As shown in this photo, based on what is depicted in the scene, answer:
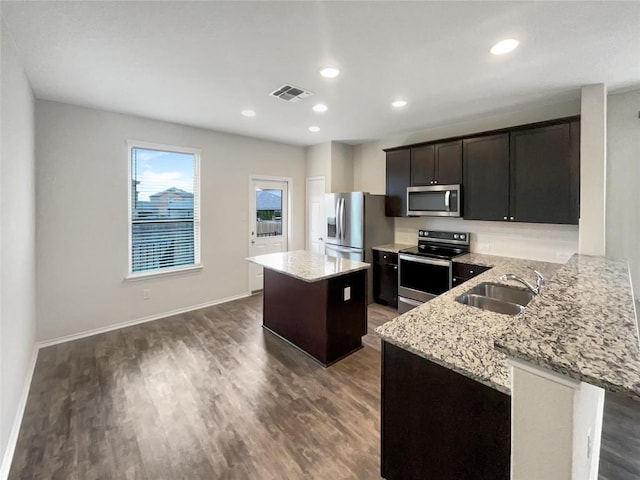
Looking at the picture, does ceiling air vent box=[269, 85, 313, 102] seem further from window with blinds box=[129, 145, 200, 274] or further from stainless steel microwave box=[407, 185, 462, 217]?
stainless steel microwave box=[407, 185, 462, 217]

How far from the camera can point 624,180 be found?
9.91 ft

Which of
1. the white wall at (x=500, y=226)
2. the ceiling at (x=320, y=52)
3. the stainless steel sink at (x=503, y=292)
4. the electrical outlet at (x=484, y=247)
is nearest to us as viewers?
the ceiling at (x=320, y=52)

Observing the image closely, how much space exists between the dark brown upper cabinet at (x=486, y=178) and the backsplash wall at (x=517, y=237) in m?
0.38

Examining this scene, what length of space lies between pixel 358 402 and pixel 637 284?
121 inches

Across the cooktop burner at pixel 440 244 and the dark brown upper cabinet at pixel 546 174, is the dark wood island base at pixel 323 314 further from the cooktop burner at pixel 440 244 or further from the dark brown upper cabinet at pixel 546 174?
the dark brown upper cabinet at pixel 546 174

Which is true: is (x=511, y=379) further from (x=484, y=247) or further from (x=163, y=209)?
(x=163, y=209)

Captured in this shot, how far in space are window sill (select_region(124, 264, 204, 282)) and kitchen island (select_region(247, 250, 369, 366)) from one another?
1.52 metres

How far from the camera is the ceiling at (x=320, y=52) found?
1813mm

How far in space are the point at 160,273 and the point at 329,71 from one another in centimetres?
343

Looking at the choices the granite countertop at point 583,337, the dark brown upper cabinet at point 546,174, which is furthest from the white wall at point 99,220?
the granite countertop at point 583,337

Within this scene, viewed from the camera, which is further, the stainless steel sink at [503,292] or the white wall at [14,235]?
the stainless steel sink at [503,292]

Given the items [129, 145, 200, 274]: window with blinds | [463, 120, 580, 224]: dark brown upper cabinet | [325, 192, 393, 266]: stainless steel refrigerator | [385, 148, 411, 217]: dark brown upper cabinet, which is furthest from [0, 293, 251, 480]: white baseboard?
[463, 120, 580, 224]: dark brown upper cabinet

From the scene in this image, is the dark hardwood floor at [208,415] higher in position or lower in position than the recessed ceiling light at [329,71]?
lower

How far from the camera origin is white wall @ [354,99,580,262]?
347 centimetres
